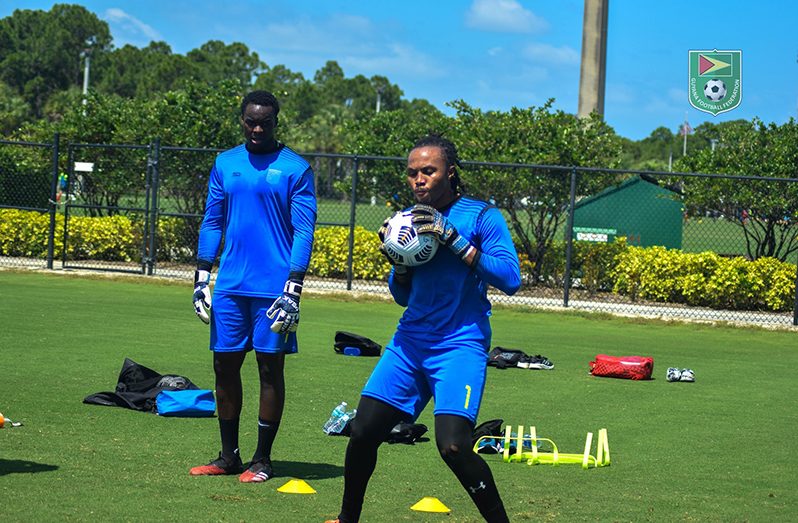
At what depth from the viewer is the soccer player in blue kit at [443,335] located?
5074 millimetres

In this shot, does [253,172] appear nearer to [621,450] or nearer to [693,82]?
[621,450]

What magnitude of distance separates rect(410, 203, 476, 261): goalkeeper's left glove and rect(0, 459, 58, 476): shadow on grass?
3.03 meters

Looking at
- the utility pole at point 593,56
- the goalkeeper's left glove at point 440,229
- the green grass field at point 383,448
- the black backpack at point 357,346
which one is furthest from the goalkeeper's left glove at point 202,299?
the utility pole at point 593,56

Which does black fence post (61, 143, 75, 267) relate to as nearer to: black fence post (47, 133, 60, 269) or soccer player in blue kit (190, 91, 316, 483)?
black fence post (47, 133, 60, 269)

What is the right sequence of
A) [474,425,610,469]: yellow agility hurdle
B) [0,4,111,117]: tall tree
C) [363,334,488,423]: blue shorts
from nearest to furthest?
[363,334,488,423]: blue shorts → [474,425,610,469]: yellow agility hurdle → [0,4,111,117]: tall tree

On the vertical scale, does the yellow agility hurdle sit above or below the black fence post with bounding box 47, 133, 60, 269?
below

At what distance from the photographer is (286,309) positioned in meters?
6.63

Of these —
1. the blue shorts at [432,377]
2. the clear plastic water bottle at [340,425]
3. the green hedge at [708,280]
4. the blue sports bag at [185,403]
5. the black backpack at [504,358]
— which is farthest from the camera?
the green hedge at [708,280]

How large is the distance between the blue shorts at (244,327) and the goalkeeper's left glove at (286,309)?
0.16 m

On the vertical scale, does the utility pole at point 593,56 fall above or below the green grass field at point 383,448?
above

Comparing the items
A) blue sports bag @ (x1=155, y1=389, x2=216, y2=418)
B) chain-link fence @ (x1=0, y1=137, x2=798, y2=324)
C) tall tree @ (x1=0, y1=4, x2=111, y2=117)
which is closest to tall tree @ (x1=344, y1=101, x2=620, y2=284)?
chain-link fence @ (x1=0, y1=137, x2=798, y2=324)

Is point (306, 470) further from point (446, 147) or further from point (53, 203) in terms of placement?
point (53, 203)

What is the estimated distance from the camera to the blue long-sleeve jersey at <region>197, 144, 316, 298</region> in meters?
6.84

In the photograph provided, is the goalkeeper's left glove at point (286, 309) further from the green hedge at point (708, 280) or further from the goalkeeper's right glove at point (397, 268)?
the green hedge at point (708, 280)
